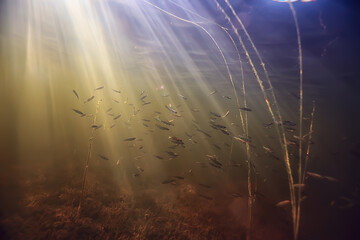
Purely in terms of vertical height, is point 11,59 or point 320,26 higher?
point 320,26

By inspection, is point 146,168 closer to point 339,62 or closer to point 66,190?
point 66,190

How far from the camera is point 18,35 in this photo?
1788 centimetres

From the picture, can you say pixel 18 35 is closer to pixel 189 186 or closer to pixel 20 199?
pixel 20 199

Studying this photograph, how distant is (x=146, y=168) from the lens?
730 inches

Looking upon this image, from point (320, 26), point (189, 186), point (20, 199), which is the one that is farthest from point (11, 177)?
point (320, 26)

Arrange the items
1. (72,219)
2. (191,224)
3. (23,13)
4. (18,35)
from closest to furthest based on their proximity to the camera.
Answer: (72,219) → (191,224) → (23,13) → (18,35)

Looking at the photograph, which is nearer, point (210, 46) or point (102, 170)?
point (210, 46)

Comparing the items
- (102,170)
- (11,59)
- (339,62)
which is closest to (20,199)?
(102,170)

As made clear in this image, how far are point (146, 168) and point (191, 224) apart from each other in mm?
9420

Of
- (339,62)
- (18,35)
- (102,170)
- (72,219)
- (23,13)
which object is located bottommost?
(102,170)

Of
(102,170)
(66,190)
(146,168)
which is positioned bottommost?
(146,168)

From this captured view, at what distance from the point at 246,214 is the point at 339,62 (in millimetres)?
11134

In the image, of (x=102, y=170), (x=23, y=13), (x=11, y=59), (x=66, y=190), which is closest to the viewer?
(x=66, y=190)

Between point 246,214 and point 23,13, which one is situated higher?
point 23,13
